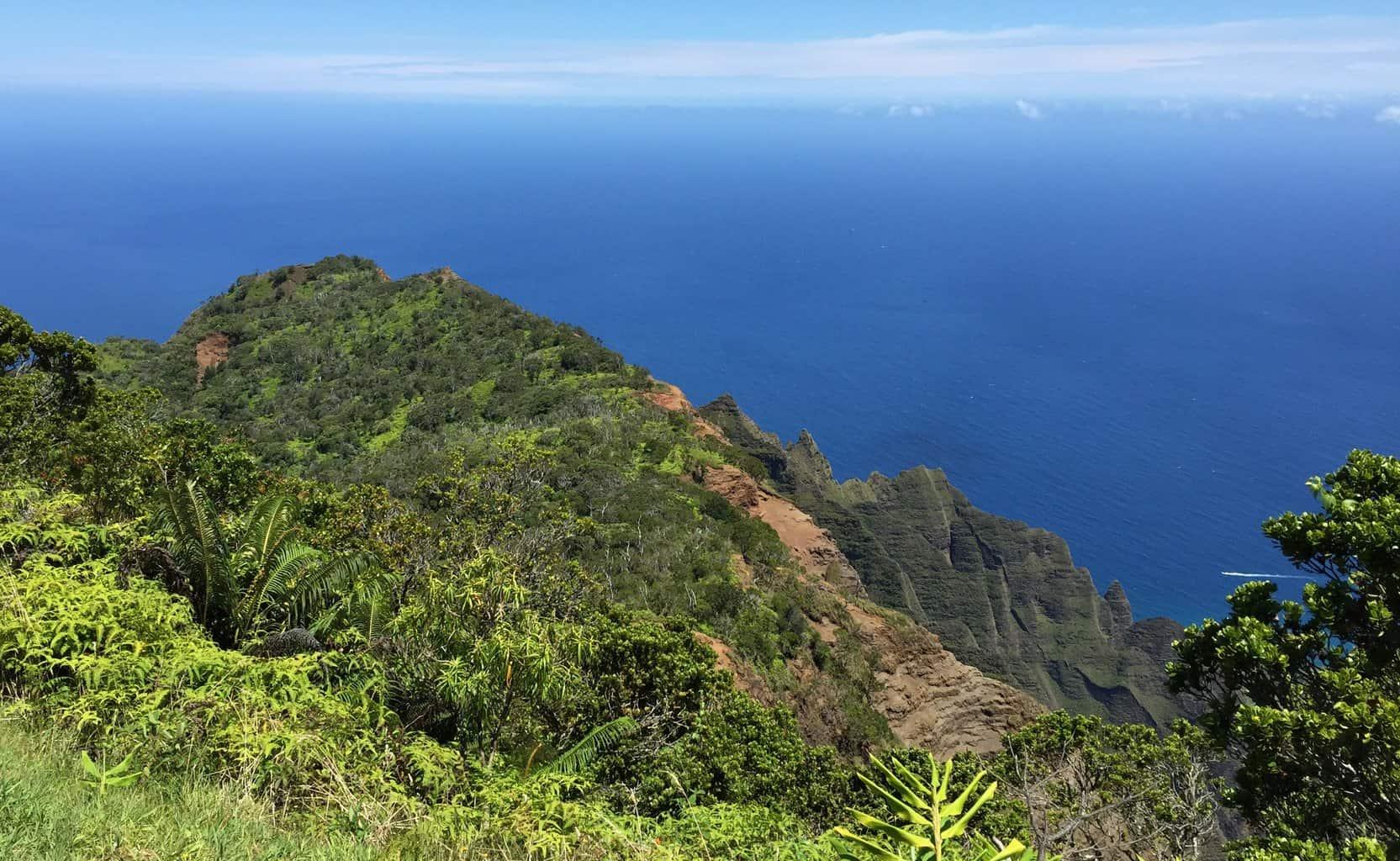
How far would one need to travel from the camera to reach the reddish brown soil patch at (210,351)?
137 ft

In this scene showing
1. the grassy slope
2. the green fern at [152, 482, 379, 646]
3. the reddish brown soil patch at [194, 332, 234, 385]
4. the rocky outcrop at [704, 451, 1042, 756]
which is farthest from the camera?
the reddish brown soil patch at [194, 332, 234, 385]

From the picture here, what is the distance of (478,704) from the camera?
6.37m

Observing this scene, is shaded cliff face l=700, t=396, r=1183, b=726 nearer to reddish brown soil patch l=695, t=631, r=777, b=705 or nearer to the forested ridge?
reddish brown soil patch l=695, t=631, r=777, b=705

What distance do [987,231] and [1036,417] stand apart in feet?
366

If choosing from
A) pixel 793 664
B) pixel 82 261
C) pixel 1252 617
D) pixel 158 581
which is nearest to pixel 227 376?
pixel 793 664

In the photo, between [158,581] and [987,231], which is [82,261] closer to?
[158,581]

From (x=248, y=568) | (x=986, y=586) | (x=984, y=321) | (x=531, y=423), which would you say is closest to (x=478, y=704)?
(x=248, y=568)

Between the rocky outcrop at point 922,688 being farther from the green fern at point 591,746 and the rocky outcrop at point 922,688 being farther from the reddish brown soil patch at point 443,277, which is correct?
the reddish brown soil patch at point 443,277

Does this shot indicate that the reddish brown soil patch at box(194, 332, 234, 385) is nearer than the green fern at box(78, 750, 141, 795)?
No

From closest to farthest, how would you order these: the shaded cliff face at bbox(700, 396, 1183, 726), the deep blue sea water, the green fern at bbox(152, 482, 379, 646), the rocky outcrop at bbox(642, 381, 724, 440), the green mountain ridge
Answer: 1. the green fern at bbox(152, 482, 379, 646)
2. the rocky outcrop at bbox(642, 381, 724, 440)
3. the green mountain ridge
4. the shaded cliff face at bbox(700, 396, 1183, 726)
5. the deep blue sea water

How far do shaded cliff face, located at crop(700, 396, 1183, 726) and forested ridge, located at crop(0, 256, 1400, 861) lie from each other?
81.6ft

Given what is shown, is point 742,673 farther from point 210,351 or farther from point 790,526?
point 210,351

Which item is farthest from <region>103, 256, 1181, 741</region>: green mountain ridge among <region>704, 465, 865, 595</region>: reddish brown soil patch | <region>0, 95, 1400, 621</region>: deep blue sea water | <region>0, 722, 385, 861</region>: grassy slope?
<region>0, 722, 385, 861</region>: grassy slope

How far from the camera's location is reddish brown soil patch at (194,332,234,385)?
41.6 m
